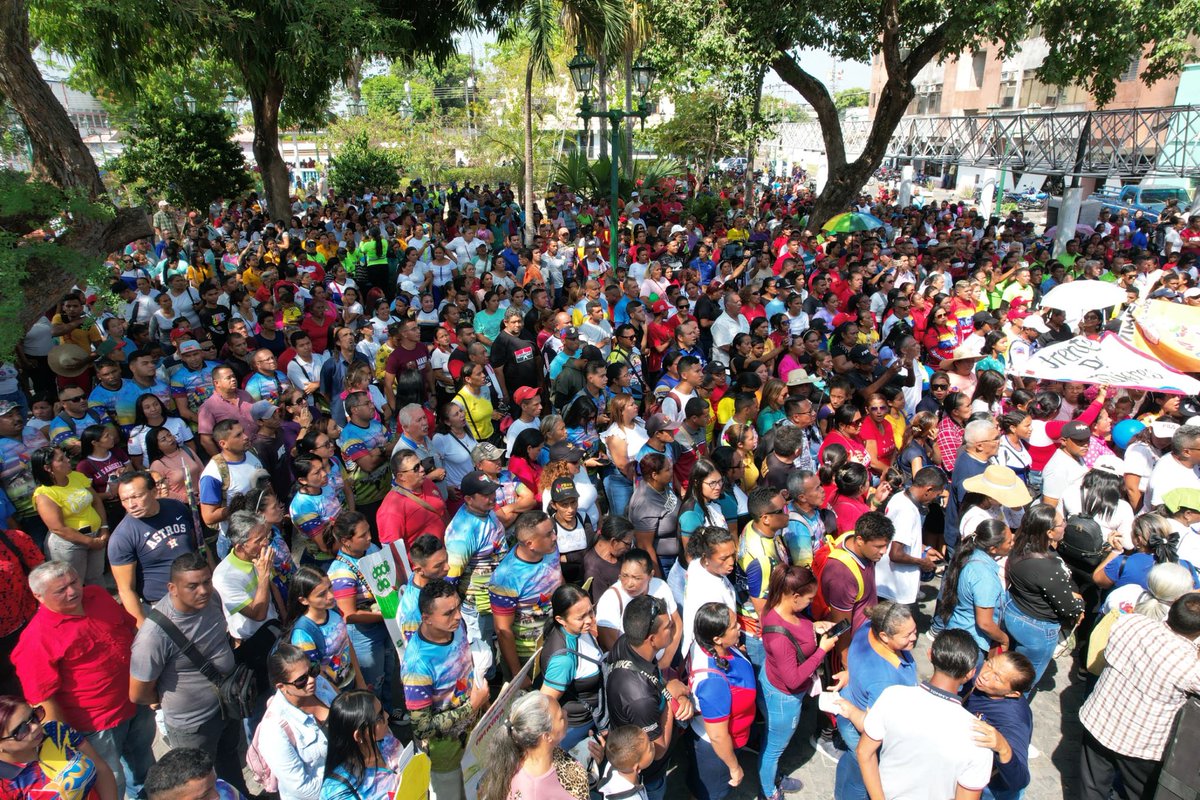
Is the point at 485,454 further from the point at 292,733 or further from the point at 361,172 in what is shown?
the point at 361,172

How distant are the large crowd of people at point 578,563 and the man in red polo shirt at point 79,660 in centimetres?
1

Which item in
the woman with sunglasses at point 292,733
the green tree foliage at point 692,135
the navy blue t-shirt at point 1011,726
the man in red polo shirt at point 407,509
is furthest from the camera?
the green tree foliage at point 692,135

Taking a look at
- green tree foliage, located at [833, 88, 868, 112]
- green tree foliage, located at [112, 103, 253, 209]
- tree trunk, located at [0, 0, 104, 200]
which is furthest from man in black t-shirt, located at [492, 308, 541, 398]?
green tree foliage, located at [833, 88, 868, 112]

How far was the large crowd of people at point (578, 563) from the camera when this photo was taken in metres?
→ 3.46

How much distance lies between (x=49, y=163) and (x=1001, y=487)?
7070 millimetres

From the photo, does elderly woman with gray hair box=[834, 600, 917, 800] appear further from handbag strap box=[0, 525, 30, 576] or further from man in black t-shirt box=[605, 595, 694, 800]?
handbag strap box=[0, 525, 30, 576]

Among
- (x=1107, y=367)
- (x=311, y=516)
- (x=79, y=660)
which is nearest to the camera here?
(x=79, y=660)

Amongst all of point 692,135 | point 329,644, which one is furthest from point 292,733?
point 692,135

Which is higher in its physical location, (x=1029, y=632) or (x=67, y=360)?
(x=67, y=360)

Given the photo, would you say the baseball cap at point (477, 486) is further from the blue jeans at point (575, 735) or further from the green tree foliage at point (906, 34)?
the green tree foliage at point (906, 34)

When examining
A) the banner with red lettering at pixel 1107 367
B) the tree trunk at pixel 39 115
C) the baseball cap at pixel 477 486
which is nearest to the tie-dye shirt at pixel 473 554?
the baseball cap at pixel 477 486

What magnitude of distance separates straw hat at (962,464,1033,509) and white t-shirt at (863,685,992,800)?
2.03 metres

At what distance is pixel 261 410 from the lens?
242 inches

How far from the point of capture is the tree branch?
50.4ft
